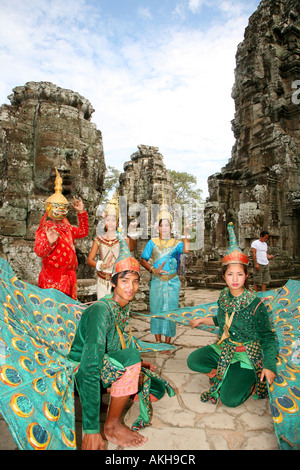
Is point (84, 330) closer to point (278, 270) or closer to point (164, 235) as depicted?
point (164, 235)

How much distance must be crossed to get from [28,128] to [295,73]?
12721 mm

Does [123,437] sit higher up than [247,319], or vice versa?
[247,319]

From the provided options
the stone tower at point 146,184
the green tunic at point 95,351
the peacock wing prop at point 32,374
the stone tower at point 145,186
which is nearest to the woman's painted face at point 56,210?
the peacock wing prop at point 32,374

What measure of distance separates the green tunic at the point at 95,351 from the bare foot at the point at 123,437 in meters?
0.30

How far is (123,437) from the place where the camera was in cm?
201

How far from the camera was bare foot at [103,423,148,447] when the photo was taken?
1983 millimetres

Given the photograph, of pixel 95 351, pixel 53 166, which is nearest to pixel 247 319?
pixel 95 351

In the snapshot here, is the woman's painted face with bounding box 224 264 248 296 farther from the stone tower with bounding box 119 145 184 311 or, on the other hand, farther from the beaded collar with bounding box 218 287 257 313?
the stone tower with bounding box 119 145 184 311

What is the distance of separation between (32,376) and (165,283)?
2.44 meters

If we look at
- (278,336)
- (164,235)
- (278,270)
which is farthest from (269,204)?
(278,336)

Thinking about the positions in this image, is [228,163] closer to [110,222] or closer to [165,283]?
[165,283]

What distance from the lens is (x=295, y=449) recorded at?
1849 millimetres

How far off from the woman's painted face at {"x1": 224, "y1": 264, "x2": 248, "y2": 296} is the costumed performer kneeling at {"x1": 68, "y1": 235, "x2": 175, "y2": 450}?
0.92 meters

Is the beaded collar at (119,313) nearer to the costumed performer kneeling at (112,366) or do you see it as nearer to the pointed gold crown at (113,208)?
the costumed performer kneeling at (112,366)
